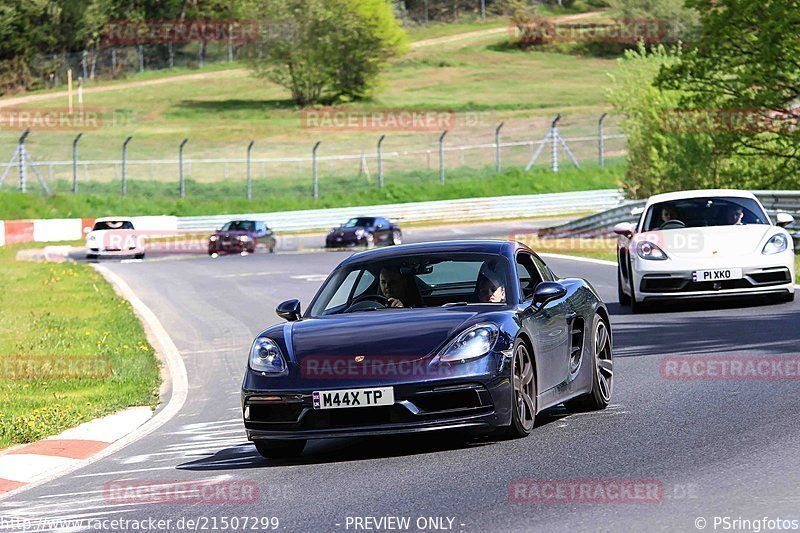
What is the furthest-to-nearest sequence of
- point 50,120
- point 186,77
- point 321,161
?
point 186,77
point 50,120
point 321,161

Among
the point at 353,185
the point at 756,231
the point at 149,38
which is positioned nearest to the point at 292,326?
the point at 756,231

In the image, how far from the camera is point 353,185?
65312 mm

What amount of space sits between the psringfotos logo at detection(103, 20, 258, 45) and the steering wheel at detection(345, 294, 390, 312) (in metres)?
100

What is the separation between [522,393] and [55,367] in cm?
788

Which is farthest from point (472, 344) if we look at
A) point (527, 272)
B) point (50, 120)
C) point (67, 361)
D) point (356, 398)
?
point (50, 120)

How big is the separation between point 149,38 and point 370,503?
A: 4230 inches

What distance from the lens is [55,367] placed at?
15219 millimetres

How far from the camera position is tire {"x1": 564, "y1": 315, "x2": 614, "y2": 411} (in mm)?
9984

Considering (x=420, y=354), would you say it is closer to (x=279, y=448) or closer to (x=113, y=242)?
(x=279, y=448)

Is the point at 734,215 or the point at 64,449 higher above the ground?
the point at 734,215

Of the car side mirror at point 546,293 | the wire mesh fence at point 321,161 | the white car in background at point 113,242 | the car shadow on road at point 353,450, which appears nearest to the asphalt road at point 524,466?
the car shadow on road at point 353,450

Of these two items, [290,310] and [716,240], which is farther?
[716,240]

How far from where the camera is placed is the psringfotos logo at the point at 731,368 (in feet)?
36.7

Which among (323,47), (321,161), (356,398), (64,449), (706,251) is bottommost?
(321,161)
